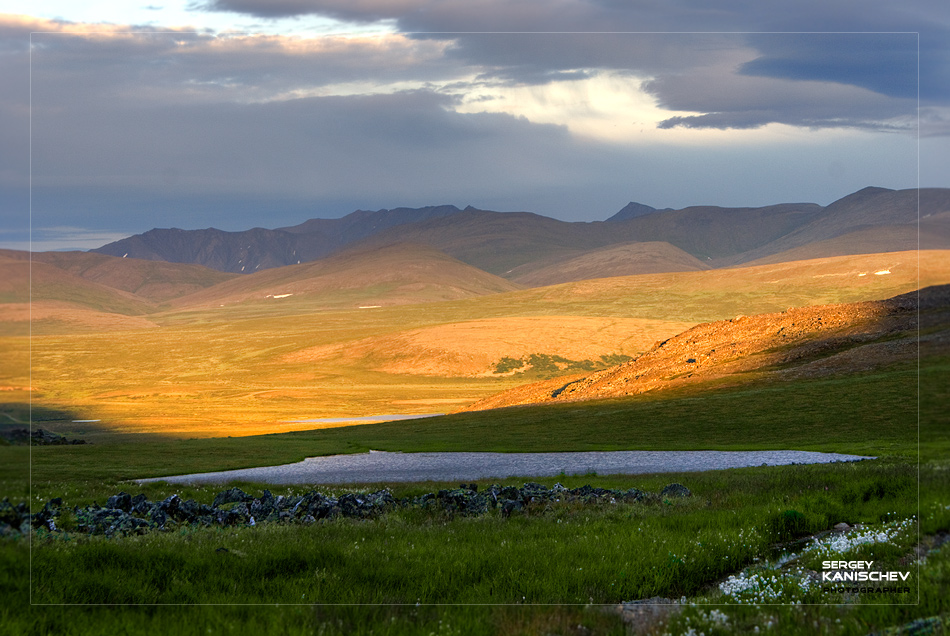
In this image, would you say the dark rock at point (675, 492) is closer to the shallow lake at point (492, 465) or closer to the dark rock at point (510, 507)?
the dark rock at point (510, 507)

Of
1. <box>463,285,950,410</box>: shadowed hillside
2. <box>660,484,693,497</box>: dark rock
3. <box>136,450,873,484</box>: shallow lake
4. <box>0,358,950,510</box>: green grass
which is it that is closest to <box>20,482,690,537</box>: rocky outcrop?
<box>660,484,693,497</box>: dark rock

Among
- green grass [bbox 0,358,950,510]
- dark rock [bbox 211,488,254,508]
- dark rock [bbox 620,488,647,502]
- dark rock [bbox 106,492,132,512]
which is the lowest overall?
green grass [bbox 0,358,950,510]

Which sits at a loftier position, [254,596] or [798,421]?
[254,596]

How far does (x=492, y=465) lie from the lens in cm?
3859

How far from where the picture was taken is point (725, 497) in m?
18.5

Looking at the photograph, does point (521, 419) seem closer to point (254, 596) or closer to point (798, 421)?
point (798, 421)

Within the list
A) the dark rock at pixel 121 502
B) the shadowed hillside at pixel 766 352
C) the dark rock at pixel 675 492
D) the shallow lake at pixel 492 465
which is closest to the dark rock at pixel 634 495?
the dark rock at pixel 675 492

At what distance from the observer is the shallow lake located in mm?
33062

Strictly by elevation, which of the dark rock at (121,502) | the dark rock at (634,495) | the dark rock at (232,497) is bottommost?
the dark rock at (634,495)

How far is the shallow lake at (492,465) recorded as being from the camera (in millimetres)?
33062

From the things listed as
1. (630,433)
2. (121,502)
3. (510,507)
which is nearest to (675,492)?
(510,507)

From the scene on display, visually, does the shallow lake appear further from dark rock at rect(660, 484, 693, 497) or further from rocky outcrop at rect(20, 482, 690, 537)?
rocky outcrop at rect(20, 482, 690, 537)

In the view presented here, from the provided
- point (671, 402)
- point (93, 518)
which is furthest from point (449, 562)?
point (671, 402)

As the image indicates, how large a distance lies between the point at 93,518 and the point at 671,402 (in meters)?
49.6
